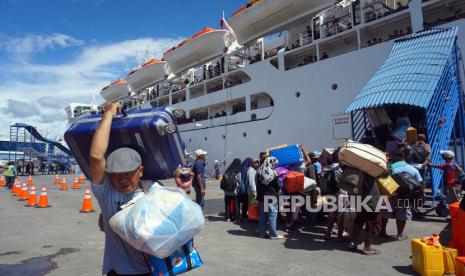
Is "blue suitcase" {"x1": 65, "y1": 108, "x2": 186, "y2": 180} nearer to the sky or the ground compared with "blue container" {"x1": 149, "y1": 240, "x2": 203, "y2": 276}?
nearer to the sky

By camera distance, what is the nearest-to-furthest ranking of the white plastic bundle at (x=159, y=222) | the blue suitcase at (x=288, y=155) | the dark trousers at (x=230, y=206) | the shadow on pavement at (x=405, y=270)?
the white plastic bundle at (x=159, y=222) < the shadow on pavement at (x=405, y=270) < the blue suitcase at (x=288, y=155) < the dark trousers at (x=230, y=206)

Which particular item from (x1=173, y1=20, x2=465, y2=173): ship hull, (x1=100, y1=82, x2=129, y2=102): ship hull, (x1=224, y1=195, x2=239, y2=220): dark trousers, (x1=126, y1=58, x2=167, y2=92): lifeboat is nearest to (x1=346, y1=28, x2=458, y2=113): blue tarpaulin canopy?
(x1=173, y1=20, x2=465, y2=173): ship hull

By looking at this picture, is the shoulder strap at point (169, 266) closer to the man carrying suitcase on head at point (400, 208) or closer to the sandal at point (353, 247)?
the sandal at point (353, 247)

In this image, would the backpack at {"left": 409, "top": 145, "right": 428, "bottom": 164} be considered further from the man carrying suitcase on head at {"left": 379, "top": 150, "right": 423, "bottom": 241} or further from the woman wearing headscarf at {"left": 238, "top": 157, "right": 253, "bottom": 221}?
the woman wearing headscarf at {"left": 238, "top": 157, "right": 253, "bottom": 221}

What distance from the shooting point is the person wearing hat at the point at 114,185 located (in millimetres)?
1785

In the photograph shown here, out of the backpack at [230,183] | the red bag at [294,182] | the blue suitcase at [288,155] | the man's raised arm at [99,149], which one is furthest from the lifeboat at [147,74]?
the man's raised arm at [99,149]

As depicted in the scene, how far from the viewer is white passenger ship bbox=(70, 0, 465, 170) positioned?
11.8 m

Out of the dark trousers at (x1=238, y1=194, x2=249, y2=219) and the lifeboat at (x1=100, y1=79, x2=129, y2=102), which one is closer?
the dark trousers at (x1=238, y1=194, x2=249, y2=219)

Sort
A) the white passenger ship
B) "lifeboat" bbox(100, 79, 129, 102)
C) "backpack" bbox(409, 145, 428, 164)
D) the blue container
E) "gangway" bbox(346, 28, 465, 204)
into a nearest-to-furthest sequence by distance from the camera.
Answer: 1. the blue container
2. "backpack" bbox(409, 145, 428, 164)
3. "gangway" bbox(346, 28, 465, 204)
4. the white passenger ship
5. "lifeboat" bbox(100, 79, 129, 102)

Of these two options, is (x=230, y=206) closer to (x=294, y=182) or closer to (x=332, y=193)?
(x=294, y=182)

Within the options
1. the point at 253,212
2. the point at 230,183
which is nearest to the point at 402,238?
the point at 253,212

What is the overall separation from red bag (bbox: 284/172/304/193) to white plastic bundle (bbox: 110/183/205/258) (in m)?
3.77

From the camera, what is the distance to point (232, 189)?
666 cm

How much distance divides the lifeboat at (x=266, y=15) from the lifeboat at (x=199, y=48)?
221cm
